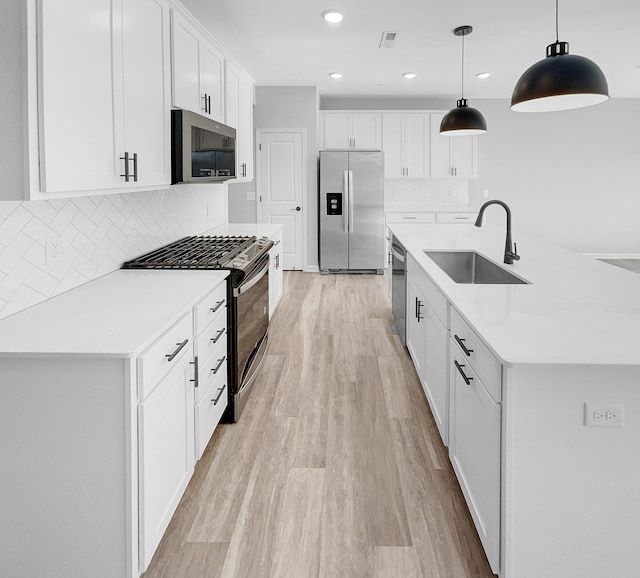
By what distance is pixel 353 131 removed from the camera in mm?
8133

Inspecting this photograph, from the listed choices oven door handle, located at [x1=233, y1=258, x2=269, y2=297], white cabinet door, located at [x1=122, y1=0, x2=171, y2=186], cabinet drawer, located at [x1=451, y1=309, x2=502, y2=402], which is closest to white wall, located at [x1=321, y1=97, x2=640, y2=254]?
oven door handle, located at [x1=233, y1=258, x2=269, y2=297]

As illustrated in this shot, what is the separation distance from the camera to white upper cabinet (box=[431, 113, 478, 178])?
8.13 metres

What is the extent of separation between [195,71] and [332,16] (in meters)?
1.58

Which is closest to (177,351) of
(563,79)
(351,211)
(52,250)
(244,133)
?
(52,250)

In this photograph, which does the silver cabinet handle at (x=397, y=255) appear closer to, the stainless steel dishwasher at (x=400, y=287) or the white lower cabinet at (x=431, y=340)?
the stainless steel dishwasher at (x=400, y=287)

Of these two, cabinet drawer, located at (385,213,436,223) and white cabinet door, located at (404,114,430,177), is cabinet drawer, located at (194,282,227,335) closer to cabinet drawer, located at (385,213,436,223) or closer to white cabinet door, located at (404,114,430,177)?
cabinet drawer, located at (385,213,436,223)

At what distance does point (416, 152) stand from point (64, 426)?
24.0 feet

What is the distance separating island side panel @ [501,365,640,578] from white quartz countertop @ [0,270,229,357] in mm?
1122

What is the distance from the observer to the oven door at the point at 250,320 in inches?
117

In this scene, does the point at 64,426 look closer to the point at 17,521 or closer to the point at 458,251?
the point at 17,521

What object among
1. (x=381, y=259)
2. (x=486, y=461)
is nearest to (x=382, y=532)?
(x=486, y=461)

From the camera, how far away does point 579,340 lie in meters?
1.68

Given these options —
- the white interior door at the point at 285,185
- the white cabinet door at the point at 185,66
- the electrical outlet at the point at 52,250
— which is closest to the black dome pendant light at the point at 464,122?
the white cabinet door at the point at 185,66

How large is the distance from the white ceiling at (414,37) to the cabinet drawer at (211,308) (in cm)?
257
